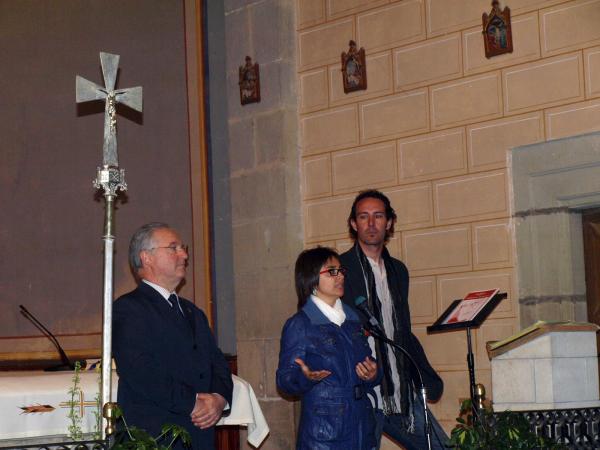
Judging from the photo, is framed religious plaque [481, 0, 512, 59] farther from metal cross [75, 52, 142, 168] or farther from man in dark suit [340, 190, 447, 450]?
metal cross [75, 52, 142, 168]

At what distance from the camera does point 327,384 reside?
5512 mm

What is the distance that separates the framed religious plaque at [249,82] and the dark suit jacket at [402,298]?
93.2 inches

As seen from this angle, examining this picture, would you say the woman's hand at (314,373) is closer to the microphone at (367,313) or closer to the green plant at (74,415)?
the microphone at (367,313)

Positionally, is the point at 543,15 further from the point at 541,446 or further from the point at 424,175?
the point at 541,446

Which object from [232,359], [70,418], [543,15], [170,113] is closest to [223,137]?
[170,113]

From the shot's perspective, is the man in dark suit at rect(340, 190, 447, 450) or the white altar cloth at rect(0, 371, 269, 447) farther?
the man in dark suit at rect(340, 190, 447, 450)

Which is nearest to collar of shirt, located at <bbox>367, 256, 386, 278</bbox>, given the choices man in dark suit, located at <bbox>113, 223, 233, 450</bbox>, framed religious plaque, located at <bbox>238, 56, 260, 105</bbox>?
man in dark suit, located at <bbox>113, 223, 233, 450</bbox>

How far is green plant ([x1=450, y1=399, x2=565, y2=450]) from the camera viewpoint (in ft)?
15.8

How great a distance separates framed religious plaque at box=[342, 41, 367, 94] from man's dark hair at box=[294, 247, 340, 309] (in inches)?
104

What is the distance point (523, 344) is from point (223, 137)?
3.79m

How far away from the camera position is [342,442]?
5.46 meters

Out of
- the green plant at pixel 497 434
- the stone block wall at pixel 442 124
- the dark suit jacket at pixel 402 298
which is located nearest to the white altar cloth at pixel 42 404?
the dark suit jacket at pixel 402 298

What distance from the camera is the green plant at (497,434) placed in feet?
15.8

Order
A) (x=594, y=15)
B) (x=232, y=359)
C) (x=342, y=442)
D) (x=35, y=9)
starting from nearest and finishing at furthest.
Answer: (x=342, y=442), (x=594, y=15), (x=232, y=359), (x=35, y=9)
